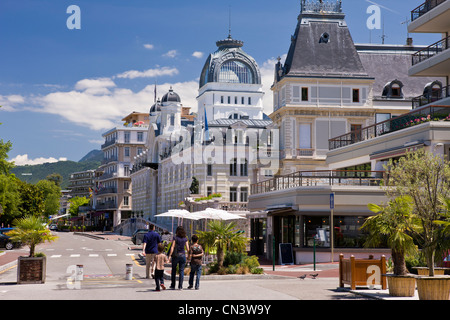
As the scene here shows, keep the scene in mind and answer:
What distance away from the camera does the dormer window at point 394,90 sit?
60906 millimetres

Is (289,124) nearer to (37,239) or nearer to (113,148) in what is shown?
(37,239)

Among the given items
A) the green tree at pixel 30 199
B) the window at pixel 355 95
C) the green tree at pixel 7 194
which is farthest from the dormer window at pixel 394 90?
the green tree at pixel 30 199

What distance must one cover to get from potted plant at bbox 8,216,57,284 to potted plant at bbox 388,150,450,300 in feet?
38.9

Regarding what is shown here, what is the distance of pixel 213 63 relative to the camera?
10075 centimetres

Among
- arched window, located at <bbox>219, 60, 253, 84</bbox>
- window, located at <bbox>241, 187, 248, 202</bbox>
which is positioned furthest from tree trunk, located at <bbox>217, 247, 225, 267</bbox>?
arched window, located at <bbox>219, 60, 253, 84</bbox>

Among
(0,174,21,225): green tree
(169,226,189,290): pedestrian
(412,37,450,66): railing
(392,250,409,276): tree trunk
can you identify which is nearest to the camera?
(392,250,409,276): tree trunk

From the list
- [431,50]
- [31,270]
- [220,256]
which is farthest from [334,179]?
[31,270]

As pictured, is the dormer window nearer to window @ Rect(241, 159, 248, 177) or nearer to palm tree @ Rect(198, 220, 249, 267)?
window @ Rect(241, 159, 248, 177)

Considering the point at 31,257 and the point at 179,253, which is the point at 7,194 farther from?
the point at 179,253

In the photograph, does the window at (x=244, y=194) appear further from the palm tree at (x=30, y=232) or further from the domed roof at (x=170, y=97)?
the palm tree at (x=30, y=232)

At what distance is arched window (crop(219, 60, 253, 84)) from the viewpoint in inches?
4016

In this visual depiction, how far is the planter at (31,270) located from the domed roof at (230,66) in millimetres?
80165
